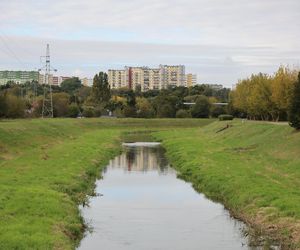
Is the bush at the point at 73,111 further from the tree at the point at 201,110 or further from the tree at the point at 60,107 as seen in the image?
the tree at the point at 201,110

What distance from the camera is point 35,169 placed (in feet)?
105

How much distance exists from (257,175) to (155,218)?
9.45m

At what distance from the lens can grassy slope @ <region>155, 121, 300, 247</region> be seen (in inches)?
773

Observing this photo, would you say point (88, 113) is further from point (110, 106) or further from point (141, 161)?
point (141, 161)

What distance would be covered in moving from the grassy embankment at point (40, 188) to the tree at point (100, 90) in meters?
92.0

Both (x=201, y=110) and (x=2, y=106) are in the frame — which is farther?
(x=201, y=110)

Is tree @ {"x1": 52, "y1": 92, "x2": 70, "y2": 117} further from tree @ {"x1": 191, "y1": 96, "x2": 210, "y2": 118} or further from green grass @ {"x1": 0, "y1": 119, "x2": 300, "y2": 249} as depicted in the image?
green grass @ {"x1": 0, "y1": 119, "x2": 300, "y2": 249}

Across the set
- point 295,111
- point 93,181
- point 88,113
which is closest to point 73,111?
point 88,113

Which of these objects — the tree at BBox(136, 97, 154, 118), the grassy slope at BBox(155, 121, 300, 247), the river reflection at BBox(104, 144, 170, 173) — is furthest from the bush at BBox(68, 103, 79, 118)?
the grassy slope at BBox(155, 121, 300, 247)

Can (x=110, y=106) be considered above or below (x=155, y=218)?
above

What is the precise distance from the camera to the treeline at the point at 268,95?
68562 millimetres

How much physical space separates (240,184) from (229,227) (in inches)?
255

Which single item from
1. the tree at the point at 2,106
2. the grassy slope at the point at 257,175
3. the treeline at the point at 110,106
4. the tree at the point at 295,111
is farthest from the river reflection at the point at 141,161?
the treeline at the point at 110,106

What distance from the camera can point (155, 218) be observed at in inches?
851
